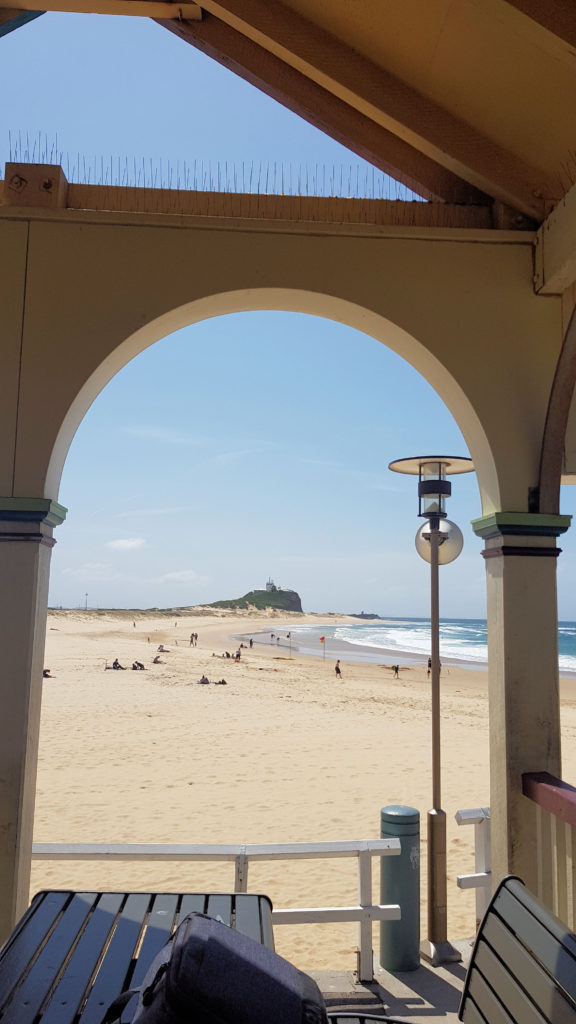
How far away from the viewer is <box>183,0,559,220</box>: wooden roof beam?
305 cm

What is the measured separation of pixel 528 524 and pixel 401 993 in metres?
2.06

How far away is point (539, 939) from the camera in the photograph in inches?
59.5

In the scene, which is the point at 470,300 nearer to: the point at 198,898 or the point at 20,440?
the point at 20,440

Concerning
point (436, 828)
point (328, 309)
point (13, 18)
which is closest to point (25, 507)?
point (328, 309)

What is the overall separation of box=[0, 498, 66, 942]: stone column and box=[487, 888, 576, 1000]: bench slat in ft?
5.96

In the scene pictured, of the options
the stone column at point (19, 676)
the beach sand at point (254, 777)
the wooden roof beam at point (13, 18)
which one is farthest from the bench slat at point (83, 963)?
the wooden roof beam at point (13, 18)

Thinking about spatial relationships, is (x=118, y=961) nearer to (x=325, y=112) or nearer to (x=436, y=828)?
(x=436, y=828)

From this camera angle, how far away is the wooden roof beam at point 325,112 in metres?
3.28

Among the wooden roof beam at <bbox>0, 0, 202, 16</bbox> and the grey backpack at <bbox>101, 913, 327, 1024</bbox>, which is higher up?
the wooden roof beam at <bbox>0, 0, 202, 16</bbox>

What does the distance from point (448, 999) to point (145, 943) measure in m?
1.94

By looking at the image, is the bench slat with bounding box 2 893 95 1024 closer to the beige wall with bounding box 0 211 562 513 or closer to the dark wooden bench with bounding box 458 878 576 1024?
the dark wooden bench with bounding box 458 878 576 1024

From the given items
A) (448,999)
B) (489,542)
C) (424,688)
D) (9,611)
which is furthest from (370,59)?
(424,688)

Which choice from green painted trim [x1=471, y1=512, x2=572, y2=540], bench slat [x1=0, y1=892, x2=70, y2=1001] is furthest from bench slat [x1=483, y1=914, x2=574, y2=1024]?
green painted trim [x1=471, y1=512, x2=572, y2=540]

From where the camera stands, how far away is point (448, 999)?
3170 mm
